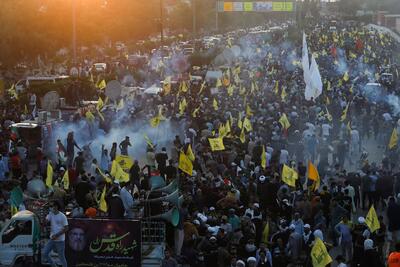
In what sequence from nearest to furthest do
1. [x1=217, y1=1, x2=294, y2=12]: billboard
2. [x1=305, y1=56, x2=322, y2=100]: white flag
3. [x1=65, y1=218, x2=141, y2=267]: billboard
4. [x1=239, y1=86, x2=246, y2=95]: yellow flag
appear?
[x1=65, y1=218, x2=141, y2=267]: billboard < [x1=305, y1=56, x2=322, y2=100]: white flag < [x1=239, y1=86, x2=246, y2=95]: yellow flag < [x1=217, y1=1, x2=294, y2=12]: billboard

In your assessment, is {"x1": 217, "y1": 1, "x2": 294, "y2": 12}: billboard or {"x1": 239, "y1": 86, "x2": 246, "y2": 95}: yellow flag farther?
{"x1": 217, "y1": 1, "x2": 294, "y2": 12}: billboard

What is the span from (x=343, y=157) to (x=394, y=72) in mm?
19869

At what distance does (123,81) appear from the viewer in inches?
1598

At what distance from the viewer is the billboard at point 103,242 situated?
38.4ft

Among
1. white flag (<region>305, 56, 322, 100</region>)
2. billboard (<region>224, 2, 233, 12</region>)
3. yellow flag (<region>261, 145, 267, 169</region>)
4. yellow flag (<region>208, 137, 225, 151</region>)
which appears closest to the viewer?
yellow flag (<region>261, 145, 267, 169</region>)

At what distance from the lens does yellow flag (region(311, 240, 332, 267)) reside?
1133 cm

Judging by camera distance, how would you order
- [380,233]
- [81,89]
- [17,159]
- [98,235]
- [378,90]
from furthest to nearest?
1. [81,89]
2. [378,90]
3. [17,159]
4. [380,233]
5. [98,235]

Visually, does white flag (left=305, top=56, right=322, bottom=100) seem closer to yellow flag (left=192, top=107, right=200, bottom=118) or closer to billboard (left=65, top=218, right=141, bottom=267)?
yellow flag (left=192, top=107, right=200, bottom=118)

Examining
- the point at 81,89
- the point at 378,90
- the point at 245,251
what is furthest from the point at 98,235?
the point at 81,89

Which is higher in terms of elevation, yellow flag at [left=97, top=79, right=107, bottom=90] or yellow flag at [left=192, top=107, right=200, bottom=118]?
yellow flag at [left=192, top=107, right=200, bottom=118]

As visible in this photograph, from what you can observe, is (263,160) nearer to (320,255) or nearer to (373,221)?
(373,221)

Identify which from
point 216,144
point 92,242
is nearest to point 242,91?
point 216,144

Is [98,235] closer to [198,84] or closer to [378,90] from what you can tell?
[378,90]

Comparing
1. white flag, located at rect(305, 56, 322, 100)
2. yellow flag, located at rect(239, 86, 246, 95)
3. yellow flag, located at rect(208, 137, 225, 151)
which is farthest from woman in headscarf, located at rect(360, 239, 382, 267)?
yellow flag, located at rect(239, 86, 246, 95)
